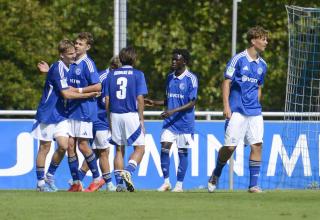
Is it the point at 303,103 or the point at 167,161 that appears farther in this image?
the point at 303,103

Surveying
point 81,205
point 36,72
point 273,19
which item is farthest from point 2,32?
point 81,205

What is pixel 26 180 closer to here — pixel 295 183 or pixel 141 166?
pixel 141 166

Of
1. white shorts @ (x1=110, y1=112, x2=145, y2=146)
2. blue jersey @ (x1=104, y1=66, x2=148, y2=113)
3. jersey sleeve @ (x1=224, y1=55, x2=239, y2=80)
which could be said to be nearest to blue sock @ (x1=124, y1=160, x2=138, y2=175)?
white shorts @ (x1=110, y1=112, x2=145, y2=146)

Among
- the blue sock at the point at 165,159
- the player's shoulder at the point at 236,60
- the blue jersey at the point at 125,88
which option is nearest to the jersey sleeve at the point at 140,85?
the blue jersey at the point at 125,88

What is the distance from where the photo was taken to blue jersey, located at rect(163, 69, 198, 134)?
19453 millimetres

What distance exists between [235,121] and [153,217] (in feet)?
15.0

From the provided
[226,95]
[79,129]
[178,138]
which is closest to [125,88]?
[79,129]

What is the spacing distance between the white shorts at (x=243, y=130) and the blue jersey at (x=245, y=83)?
9 cm

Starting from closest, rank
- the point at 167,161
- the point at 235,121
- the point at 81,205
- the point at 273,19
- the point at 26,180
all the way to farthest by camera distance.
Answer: the point at 81,205 < the point at 235,121 < the point at 167,161 < the point at 26,180 < the point at 273,19

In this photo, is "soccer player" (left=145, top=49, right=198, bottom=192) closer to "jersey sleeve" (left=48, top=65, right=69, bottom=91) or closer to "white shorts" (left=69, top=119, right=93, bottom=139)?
"white shorts" (left=69, top=119, right=93, bottom=139)

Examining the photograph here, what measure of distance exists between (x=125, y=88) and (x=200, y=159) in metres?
5.57

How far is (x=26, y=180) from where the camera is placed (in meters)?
22.4

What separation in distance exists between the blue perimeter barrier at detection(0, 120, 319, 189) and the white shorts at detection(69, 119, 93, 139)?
4.36 metres

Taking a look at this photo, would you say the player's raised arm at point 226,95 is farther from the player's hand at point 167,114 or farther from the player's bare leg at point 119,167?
the player's hand at point 167,114
